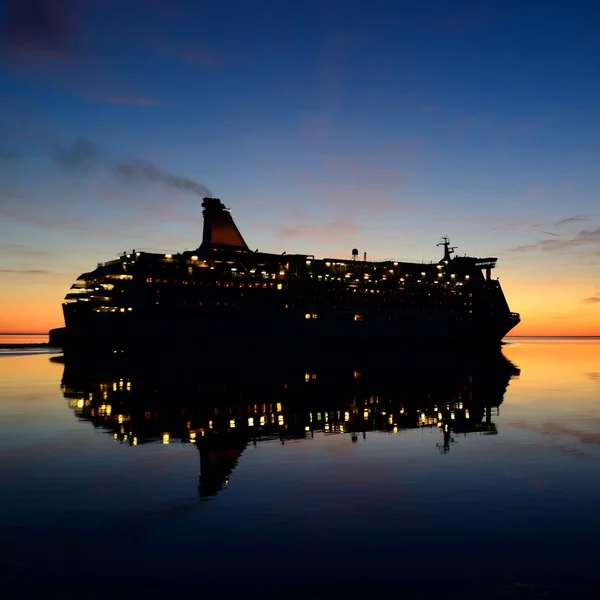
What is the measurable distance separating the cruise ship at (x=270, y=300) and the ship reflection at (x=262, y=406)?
34.9 metres

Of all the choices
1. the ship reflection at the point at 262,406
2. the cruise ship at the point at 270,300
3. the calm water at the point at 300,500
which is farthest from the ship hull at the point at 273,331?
the calm water at the point at 300,500

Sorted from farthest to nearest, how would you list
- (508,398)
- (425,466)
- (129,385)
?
1. (129,385)
2. (508,398)
3. (425,466)

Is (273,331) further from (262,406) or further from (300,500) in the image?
(300,500)

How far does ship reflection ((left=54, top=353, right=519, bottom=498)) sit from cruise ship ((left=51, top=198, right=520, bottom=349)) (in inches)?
1373

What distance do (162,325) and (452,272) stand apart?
2630 inches

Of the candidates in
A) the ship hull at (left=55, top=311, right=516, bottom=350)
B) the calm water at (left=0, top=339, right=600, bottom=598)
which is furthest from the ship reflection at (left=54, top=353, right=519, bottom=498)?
the ship hull at (left=55, top=311, right=516, bottom=350)

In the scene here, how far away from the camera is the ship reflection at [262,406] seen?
2152cm

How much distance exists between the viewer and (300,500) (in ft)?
43.5

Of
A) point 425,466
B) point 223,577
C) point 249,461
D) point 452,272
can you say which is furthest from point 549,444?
point 452,272

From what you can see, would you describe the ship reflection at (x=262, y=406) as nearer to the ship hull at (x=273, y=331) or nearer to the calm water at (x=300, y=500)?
the calm water at (x=300, y=500)

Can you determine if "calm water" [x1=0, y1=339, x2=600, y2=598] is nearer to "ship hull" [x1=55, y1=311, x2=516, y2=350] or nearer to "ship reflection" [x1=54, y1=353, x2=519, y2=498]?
"ship reflection" [x1=54, y1=353, x2=519, y2=498]

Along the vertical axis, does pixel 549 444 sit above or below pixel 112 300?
below

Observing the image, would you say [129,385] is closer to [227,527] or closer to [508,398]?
[508,398]

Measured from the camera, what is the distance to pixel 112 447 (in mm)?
19750
